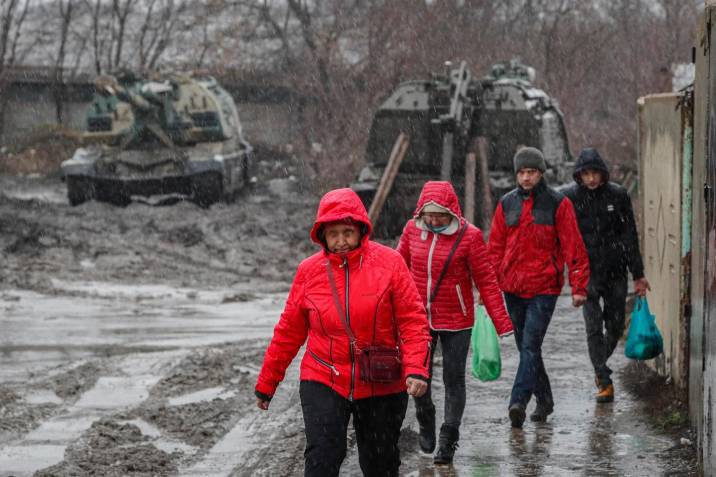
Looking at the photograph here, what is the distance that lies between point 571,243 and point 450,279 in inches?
44.4

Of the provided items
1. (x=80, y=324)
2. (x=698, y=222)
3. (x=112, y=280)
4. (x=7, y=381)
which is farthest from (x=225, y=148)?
(x=698, y=222)

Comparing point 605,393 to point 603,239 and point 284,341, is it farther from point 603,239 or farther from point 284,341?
point 284,341

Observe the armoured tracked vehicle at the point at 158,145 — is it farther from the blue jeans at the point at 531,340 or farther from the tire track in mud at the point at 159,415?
the blue jeans at the point at 531,340

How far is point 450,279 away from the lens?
7.43 m

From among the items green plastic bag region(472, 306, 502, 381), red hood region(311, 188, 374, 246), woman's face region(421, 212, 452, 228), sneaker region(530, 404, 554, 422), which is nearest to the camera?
red hood region(311, 188, 374, 246)

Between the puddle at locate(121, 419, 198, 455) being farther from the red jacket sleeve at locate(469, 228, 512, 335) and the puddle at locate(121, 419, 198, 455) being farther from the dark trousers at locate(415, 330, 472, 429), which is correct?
the red jacket sleeve at locate(469, 228, 512, 335)

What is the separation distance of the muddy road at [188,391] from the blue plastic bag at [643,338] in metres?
0.37

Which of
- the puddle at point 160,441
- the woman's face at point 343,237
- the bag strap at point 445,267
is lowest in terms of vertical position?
the puddle at point 160,441

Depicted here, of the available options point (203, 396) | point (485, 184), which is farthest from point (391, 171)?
point (203, 396)

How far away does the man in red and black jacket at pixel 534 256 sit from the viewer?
822 cm

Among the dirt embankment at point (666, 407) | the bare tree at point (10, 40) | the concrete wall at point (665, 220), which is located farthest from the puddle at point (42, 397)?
the bare tree at point (10, 40)

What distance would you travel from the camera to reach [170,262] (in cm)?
1970

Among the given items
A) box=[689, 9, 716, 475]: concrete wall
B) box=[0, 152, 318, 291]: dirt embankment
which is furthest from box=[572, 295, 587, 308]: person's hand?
box=[0, 152, 318, 291]: dirt embankment

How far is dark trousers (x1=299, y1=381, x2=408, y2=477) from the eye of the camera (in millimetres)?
5582
